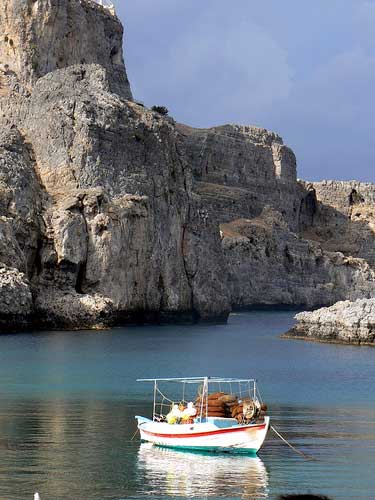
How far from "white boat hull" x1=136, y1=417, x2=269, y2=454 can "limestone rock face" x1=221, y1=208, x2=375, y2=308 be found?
338 feet

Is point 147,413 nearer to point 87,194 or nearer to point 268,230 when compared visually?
point 87,194

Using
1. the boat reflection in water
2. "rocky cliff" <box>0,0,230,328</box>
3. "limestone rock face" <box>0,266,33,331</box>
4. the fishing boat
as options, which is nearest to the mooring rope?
the fishing boat

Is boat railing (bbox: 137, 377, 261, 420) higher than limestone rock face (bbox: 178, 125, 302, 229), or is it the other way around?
limestone rock face (bbox: 178, 125, 302, 229)

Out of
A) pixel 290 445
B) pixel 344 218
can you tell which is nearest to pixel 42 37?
pixel 290 445

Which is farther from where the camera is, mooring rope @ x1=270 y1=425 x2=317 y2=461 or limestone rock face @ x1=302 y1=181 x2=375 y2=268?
limestone rock face @ x1=302 y1=181 x2=375 y2=268

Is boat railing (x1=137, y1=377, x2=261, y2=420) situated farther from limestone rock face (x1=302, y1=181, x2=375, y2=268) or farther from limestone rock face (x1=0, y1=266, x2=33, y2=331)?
limestone rock face (x1=302, y1=181, x2=375, y2=268)

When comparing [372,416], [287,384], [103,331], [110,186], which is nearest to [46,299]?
[103,331]

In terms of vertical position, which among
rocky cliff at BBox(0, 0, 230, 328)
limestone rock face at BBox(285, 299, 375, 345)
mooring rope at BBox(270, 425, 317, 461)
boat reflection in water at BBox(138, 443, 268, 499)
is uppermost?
rocky cliff at BBox(0, 0, 230, 328)

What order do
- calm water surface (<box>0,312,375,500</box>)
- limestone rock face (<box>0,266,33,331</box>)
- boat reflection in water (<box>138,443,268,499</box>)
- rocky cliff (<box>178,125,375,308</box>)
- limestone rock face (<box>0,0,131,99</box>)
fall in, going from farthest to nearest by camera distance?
rocky cliff (<box>178,125,375,308</box>), limestone rock face (<box>0,0,131,99</box>), limestone rock face (<box>0,266,33,331</box>), calm water surface (<box>0,312,375,500</box>), boat reflection in water (<box>138,443,268,499</box>)

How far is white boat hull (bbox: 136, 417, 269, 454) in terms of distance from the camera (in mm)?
29938

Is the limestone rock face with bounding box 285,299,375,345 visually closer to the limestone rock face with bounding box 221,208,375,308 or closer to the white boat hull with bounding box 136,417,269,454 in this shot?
the white boat hull with bounding box 136,417,269,454

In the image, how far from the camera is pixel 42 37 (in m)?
98.9

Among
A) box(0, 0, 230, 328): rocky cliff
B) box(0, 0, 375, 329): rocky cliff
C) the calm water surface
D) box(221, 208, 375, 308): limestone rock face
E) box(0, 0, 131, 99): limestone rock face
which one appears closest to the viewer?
the calm water surface

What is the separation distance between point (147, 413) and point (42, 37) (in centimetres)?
6743
